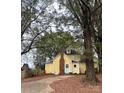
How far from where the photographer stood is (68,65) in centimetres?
140

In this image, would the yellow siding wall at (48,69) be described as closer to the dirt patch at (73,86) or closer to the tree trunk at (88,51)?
the dirt patch at (73,86)

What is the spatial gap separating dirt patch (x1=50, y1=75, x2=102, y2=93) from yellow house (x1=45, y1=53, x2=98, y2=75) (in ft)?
0.11

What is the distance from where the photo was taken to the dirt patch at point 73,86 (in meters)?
1.39

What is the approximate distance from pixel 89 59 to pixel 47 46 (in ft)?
0.69

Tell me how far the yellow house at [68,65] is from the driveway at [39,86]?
0.03m

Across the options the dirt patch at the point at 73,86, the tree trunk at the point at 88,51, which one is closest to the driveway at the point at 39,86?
the dirt patch at the point at 73,86

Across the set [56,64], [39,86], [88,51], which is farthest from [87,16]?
[39,86]

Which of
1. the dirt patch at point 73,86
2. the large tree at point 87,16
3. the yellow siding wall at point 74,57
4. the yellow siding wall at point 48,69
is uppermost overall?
the large tree at point 87,16

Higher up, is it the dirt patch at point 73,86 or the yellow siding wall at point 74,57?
the yellow siding wall at point 74,57

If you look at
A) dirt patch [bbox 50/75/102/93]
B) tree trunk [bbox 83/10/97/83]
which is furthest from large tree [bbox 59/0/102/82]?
dirt patch [bbox 50/75/102/93]

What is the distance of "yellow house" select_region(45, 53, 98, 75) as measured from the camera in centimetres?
139
